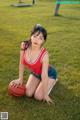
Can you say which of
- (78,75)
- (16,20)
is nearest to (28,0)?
(16,20)

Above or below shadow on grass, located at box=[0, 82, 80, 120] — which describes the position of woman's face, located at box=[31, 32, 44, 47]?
above

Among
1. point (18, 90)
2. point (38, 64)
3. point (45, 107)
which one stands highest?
point (38, 64)

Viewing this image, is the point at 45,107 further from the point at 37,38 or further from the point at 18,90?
the point at 37,38

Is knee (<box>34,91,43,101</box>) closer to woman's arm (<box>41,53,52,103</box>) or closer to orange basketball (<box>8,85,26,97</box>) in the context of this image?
woman's arm (<box>41,53,52,103</box>)

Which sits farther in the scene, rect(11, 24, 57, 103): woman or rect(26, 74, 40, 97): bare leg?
rect(26, 74, 40, 97): bare leg

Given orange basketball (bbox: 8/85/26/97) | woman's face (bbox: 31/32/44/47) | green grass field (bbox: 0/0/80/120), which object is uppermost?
woman's face (bbox: 31/32/44/47)

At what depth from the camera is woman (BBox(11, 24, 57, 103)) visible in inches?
217

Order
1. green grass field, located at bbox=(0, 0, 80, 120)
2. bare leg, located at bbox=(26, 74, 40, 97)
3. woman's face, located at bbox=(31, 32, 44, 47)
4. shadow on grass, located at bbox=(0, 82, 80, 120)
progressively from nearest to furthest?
shadow on grass, located at bbox=(0, 82, 80, 120) < green grass field, located at bbox=(0, 0, 80, 120) < woman's face, located at bbox=(31, 32, 44, 47) < bare leg, located at bbox=(26, 74, 40, 97)

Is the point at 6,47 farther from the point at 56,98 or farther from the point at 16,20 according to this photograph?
the point at 16,20

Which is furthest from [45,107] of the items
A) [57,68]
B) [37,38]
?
[57,68]

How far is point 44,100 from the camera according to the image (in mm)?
5633

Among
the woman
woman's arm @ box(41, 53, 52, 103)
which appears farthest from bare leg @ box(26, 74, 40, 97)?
woman's arm @ box(41, 53, 52, 103)

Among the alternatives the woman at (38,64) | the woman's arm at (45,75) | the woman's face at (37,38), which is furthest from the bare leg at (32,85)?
the woman's face at (37,38)

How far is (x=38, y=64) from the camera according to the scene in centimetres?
567
